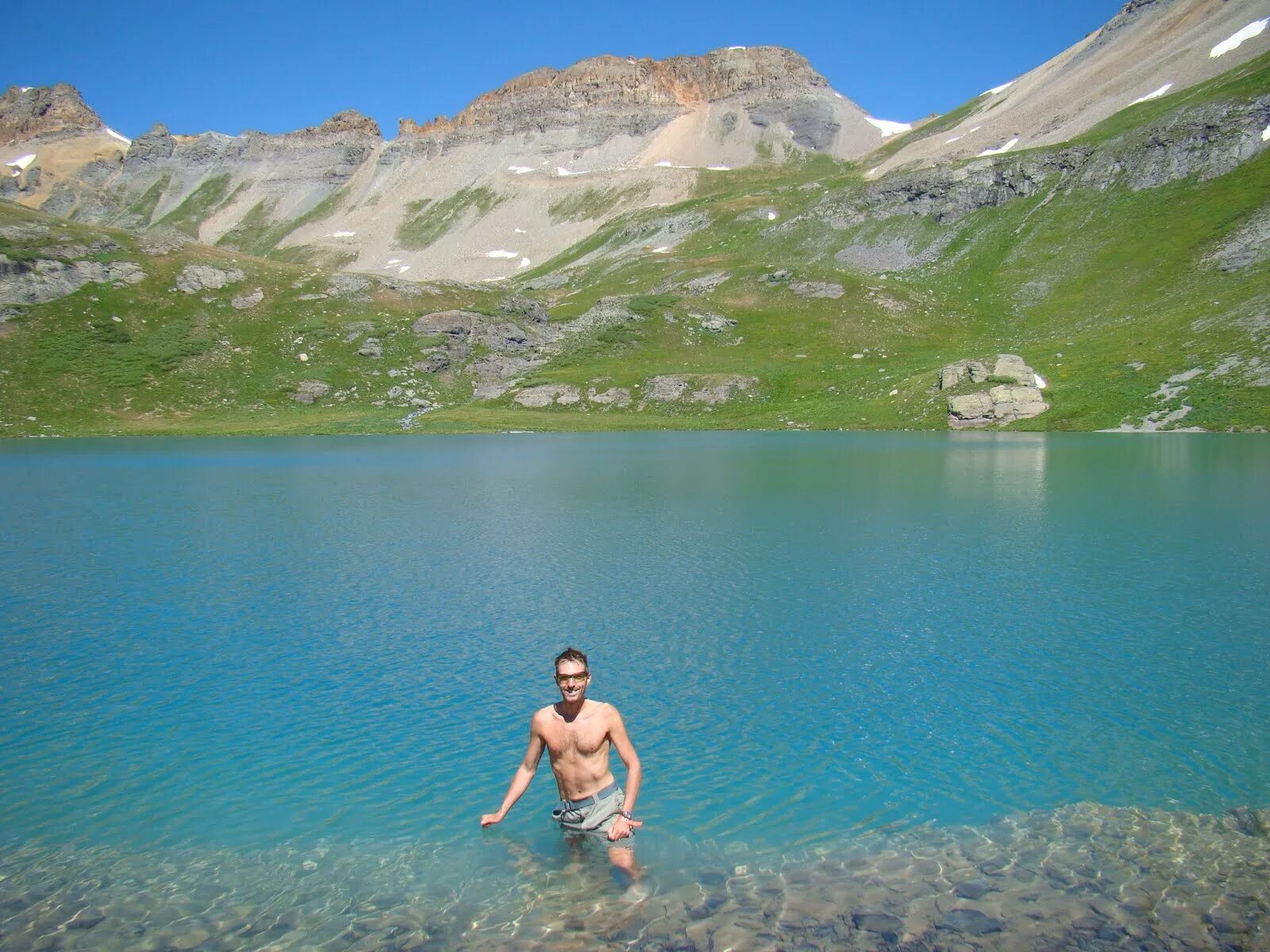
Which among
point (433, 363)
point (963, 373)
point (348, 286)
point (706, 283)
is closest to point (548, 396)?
point (433, 363)

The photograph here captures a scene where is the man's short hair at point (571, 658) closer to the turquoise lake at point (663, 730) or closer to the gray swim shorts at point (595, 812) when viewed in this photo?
the gray swim shorts at point (595, 812)

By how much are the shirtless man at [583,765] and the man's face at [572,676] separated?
0.10 m

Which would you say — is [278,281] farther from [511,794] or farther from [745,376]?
[511,794]

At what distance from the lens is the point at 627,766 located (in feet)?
39.4

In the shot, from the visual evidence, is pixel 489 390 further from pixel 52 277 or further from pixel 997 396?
pixel 997 396

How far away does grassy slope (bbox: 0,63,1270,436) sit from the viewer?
297 ft

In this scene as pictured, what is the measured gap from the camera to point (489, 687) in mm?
18609

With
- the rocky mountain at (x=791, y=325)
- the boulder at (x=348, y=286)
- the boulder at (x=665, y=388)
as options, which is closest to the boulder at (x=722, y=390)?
the rocky mountain at (x=791, y=325)

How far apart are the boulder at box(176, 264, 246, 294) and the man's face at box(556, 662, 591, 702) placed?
446 ft

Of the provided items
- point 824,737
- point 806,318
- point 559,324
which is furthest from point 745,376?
point 824,737

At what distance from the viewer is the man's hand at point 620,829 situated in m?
11.8

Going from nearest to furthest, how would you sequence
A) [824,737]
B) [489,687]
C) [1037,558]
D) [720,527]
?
[824,737] < [489,687] < [1037,558] < [720,527]

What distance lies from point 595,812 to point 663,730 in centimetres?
427

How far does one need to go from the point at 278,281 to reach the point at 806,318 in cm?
8400
